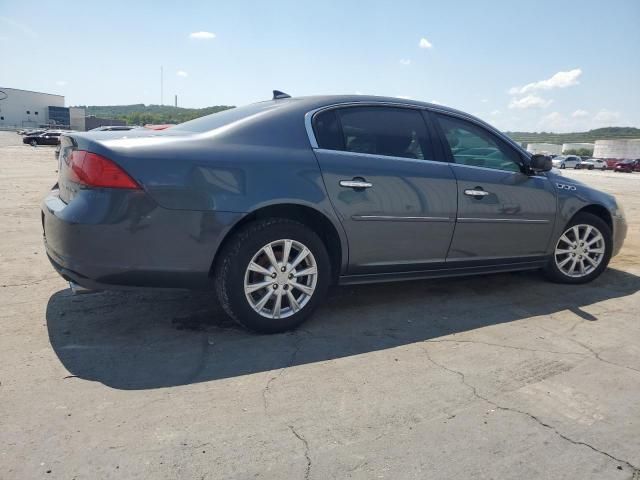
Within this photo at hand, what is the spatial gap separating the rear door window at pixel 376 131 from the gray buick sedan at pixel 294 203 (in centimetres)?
1

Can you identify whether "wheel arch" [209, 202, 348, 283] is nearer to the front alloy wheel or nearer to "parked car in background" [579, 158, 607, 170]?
the front alloy wheel

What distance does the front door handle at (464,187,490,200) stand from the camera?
4.17 metres

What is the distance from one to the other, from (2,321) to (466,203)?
347cm

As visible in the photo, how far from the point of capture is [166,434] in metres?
2.31

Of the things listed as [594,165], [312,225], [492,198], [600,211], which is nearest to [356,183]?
[312,225]

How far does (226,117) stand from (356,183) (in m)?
1.06

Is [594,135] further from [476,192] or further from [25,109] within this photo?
[476,192]

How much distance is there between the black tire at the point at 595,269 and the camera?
4922 millimetres

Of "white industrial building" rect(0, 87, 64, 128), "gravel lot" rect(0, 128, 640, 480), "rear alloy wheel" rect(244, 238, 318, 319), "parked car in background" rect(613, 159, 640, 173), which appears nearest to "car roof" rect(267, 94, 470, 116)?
"rear alloy wheel" rect(244, 238, 318, 319)

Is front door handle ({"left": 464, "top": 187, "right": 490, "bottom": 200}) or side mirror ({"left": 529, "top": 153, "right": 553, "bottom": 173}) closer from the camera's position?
front door handle ({"left": 464, "top": 187, "right": 490, "bottom": 200})

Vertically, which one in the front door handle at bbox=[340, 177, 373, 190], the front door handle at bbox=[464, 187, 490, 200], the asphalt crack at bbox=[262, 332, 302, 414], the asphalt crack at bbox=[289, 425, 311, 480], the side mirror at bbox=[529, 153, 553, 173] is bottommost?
the asphalt crack at bbox=[289, 425, 311, 480]

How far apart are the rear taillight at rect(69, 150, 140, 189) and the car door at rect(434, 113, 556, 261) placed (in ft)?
8.08

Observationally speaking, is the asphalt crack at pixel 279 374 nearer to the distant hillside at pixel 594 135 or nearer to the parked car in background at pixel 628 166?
the parked car in background at pixel 628 166

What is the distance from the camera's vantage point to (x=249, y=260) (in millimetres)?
3297
